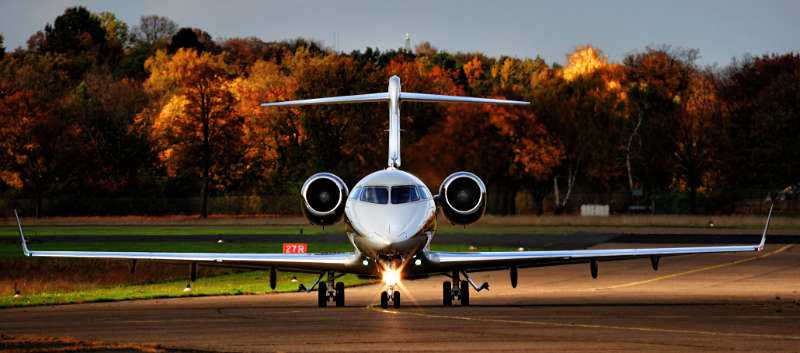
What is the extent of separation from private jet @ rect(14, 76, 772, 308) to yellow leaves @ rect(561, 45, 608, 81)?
74.3 metres

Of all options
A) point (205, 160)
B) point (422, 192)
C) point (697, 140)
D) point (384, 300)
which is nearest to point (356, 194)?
point (422, 192)

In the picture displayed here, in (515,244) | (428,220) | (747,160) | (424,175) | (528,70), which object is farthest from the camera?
(528,70)

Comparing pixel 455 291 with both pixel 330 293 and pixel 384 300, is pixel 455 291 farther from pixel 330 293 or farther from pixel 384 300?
pixel 330 293

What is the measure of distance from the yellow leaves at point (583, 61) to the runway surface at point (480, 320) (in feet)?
222

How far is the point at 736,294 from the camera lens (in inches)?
1129

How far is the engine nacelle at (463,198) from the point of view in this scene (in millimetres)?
25828

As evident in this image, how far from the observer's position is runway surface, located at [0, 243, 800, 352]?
17.6 metres

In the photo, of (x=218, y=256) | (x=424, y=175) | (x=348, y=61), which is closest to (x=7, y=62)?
(x=348, y=61)

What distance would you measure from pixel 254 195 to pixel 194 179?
6.01 metres

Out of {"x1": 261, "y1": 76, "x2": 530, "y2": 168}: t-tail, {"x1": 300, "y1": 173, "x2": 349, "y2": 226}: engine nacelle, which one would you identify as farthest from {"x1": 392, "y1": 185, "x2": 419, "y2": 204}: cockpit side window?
{"x1": 261, "y1": 76, "x2": 530, "y2": 168}: t-tail

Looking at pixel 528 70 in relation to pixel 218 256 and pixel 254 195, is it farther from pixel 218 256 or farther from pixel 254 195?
pixel 218 256

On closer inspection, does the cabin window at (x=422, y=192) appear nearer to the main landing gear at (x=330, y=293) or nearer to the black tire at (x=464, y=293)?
the black tire at (x=464, y=293)

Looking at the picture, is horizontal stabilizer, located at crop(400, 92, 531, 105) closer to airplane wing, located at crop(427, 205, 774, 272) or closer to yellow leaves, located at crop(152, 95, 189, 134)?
airplane wing, located at crop(427, 205, 774, 272)

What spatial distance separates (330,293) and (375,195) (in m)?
2.63
